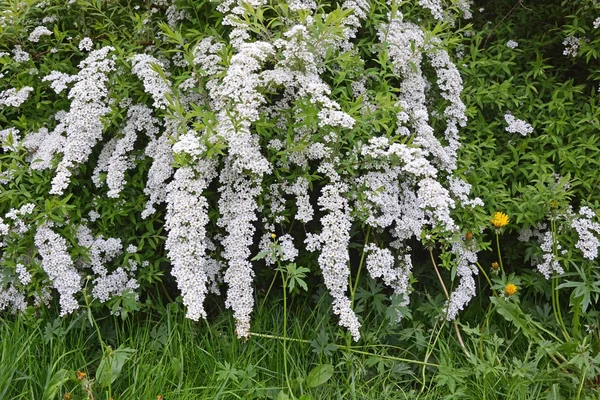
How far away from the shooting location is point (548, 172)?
3672mm

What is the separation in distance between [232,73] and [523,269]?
2142mm

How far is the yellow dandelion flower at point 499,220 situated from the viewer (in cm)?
319

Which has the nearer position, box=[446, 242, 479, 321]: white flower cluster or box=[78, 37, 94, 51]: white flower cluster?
box=[446, 242, 479, 321]: white flower cluster

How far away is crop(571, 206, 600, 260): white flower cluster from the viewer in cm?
324

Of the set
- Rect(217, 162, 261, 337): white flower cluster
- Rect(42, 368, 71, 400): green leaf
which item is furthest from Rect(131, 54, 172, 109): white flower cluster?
Rect(42, 368, 71, 400): green leaf

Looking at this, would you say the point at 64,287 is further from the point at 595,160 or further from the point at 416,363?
the point at 595,160

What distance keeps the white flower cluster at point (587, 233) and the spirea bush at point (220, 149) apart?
23.1 inches

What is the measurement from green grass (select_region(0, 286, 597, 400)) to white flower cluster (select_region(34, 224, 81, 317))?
145 millimetres

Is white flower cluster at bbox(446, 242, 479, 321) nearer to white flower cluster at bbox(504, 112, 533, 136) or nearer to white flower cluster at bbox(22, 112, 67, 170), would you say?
white flower cluster at bbox(504, 112, 533, 136)

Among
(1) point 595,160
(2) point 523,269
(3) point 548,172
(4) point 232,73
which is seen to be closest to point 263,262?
(4) point 232,73

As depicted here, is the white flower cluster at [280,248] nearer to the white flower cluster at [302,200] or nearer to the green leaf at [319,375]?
the white flower cluster at [302,200]

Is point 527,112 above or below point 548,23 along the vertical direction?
below

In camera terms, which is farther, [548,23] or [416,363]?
[548,23]

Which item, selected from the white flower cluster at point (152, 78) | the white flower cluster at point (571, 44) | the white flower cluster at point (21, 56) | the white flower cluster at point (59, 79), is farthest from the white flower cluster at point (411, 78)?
the white flower cluster at point (21, 56)
